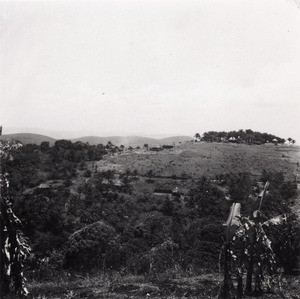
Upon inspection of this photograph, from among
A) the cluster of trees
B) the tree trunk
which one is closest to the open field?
the cluster of trees

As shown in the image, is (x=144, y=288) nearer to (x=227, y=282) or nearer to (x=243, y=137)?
(x=227, y=282)

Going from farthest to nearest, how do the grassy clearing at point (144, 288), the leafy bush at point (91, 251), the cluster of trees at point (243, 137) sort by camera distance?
the cluster of trees at point (243, 137)
the leafy bush at point (91, 251)
the grassy clearing at point (144, 288)

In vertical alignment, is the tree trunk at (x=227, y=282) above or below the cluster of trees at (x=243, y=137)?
below

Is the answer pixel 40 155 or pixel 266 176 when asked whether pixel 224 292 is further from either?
pixel 40 155

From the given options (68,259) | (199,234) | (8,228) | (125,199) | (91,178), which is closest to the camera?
(8,228)

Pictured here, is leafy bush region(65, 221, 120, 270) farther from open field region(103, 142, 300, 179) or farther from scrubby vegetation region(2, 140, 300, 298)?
open field region(103, 142, 300, 179)

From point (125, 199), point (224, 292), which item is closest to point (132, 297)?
→ point (224, 292)

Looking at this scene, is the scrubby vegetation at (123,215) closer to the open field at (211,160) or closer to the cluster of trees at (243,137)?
the open field at (211,160)

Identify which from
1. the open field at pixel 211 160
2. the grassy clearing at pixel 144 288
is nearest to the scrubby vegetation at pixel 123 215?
the grassy clearing at pixel 144 288
